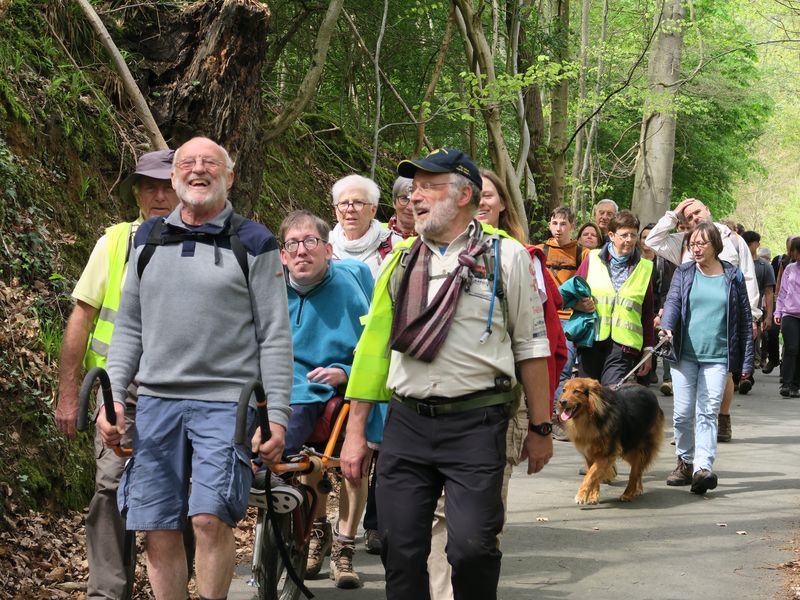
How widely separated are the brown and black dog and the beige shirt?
171 inches

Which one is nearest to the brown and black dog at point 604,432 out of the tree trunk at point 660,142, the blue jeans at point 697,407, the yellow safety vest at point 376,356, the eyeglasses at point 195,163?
the blue jeans at point 697,407

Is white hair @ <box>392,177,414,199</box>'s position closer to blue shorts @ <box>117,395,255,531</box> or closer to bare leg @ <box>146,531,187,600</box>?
blue shorts @ <box>117,395,255,531</box>

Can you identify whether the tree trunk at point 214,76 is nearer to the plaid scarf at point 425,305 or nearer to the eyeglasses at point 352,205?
the eyeglasses at point 352,205

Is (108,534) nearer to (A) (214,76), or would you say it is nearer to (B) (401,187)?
(B) (401,187)

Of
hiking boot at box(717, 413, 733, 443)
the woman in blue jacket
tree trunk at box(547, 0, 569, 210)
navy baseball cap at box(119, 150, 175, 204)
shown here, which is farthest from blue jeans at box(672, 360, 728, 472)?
tree trunk at box(547, 0, 569, 210)

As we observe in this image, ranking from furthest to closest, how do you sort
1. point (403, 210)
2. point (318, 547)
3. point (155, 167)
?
point (403, 210) → point (318, 547) → point (155, 167)

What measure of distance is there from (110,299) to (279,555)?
1.61m

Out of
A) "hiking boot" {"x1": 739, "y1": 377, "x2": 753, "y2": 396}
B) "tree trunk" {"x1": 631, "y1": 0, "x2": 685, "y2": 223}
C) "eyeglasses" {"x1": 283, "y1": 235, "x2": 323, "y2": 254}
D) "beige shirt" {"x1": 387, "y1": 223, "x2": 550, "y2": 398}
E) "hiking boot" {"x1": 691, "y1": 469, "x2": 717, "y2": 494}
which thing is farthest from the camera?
"tree trunk" {"x1": 631, "y1": 0, "x2": 685, "y2": 223}

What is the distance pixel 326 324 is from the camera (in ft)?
21.0

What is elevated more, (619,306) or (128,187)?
(128,187)

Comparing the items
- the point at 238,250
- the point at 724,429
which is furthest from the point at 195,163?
the point at 724,429

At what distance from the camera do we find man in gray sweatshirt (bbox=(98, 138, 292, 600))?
182 inches

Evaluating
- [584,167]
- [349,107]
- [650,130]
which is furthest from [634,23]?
[349,107]

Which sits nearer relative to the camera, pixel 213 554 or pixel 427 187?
pixel 213 554
